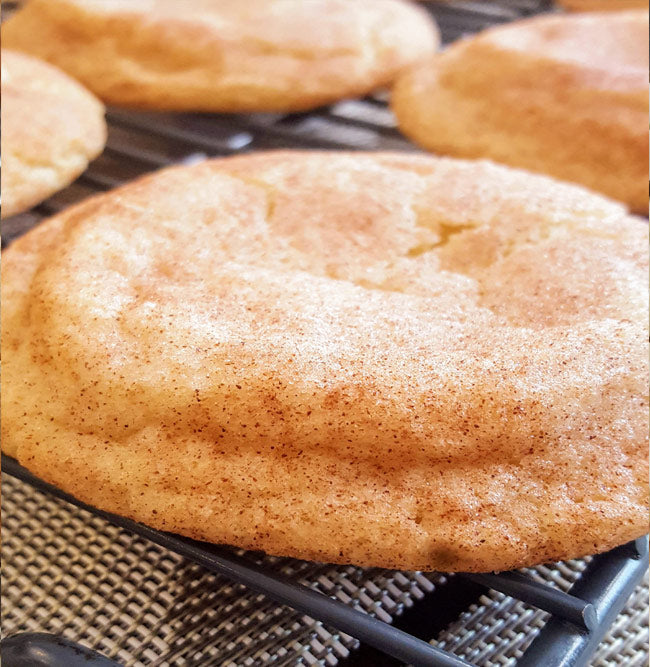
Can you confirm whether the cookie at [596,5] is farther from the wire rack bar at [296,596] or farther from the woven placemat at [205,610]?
the wire rack bar at [296,596]

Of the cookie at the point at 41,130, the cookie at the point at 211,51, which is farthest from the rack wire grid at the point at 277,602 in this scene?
the cookie at the point at 211,51

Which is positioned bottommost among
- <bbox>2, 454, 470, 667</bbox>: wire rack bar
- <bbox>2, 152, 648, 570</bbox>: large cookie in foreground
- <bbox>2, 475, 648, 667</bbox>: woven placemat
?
<bbox>2, 475, 648, 667</bbox>: woven placemat

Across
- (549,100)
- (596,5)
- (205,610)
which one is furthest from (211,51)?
(205,610)

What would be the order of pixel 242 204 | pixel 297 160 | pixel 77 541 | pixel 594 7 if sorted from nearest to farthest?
pixel 77 541 → pixel 242 204 → pixel 297 160 → pixel 594 7

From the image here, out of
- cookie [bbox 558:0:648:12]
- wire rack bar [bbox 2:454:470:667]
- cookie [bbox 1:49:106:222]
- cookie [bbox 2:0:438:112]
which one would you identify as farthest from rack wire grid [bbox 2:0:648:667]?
cookie [bbox 558:0:648:12]

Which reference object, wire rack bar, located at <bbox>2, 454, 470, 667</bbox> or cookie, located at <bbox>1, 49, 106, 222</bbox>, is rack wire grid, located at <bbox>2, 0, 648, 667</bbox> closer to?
wire rack bar, located at <bbox>2, 454, 470, 667</bbox>

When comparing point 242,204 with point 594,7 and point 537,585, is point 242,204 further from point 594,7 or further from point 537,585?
point 594,7

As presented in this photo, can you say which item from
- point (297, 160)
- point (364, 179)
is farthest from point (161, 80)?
point (364, 179)

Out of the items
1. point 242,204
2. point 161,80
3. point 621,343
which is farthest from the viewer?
point 161,80
